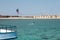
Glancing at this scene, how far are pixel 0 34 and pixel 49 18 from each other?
550ft

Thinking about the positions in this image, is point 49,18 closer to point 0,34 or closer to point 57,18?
point 57,18

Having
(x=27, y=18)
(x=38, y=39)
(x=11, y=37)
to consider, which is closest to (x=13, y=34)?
(x=11, y=37)

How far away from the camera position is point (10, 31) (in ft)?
94.2

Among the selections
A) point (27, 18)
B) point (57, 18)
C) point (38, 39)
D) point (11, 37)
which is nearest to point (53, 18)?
point (57, 18)

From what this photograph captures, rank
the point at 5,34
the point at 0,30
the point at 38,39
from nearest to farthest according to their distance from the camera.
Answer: the point at 5,34
the point at 0,30
the point at 38,39

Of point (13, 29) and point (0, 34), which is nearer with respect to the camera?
point (0, 34)

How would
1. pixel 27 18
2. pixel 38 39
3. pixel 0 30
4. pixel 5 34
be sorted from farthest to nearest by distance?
pixel 27 18 < pixel 38 39 < pixel 0 30 < pixel 5 34

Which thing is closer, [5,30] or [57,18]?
[5,30]

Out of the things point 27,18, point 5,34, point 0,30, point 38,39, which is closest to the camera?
point 5,34

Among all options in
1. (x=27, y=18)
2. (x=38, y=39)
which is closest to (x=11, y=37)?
(x=38, y=39)

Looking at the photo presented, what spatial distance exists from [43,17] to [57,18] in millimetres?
11670

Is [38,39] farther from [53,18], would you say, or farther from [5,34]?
[53,18]

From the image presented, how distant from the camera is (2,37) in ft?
89.9

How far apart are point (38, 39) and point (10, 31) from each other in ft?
38.1
